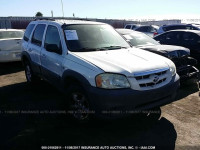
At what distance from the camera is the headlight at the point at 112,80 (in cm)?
325

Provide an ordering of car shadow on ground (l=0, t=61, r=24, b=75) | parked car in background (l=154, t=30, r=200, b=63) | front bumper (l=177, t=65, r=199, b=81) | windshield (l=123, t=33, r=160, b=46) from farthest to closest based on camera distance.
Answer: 1. car shadow on ground (l=0, t=61, r=24, b=75)
2. parked car in background (l=154, t=30, r=200, b=63)
3. windshield (l=123, t=33, r=160, b=46)
4. front bumper (l=177, t=65, r=199, b=81)

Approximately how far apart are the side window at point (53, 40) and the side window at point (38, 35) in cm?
33

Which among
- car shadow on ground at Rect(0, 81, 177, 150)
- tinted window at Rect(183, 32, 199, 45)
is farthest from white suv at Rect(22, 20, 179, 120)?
tinted window at Rect(183, 32, 199, 45)

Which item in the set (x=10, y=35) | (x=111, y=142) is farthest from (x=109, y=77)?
(x=10, y=35)

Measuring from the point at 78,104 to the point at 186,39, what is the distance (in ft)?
19.2

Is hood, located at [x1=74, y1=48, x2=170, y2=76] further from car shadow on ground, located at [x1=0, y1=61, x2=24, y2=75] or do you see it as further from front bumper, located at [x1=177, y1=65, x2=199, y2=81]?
car shadow on ground, located at [x1=0, y1=61, x2=24, y2=75]

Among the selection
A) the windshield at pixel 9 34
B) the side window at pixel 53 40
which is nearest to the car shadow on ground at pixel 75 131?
the side window at pixel 53 40

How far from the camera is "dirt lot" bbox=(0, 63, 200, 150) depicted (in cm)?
335

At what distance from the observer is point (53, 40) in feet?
14.8

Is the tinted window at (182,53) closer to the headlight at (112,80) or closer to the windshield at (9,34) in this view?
the headlight at (112,80)

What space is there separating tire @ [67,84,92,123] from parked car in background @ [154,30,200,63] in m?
5.52

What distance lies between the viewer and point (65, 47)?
4008mm

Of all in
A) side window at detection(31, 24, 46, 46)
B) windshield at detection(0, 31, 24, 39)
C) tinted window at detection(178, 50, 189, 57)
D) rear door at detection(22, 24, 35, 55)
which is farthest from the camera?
windshield at detection(0, 31, 24, 39)

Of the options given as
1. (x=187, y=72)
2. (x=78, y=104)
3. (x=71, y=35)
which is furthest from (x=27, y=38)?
(x=187, y=72)
